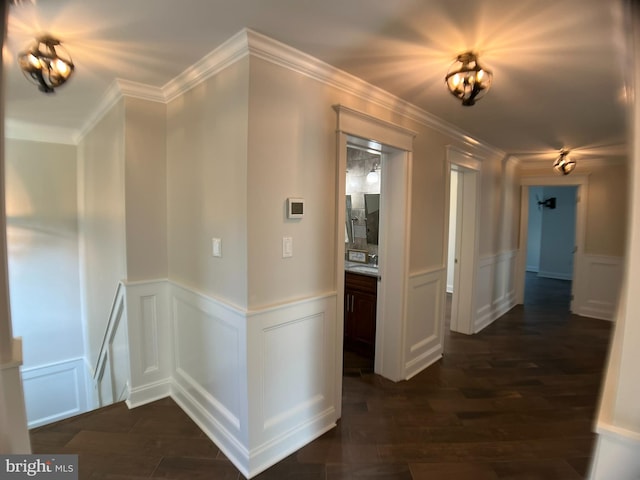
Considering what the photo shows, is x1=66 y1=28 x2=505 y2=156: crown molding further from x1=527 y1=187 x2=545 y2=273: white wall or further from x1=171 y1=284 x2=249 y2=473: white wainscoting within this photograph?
x1=527 y1=187 x2=545 y2=273: white wall

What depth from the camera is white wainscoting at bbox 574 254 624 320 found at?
15.5ft

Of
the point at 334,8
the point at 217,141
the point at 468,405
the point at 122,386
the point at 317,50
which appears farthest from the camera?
the point at 122,386

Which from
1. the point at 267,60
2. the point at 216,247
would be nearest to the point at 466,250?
the point at 216,247

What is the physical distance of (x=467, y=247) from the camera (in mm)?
3973

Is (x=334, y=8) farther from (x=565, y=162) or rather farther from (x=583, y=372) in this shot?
(x=565, y=162)

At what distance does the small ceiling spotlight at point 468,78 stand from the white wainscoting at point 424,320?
157 cm

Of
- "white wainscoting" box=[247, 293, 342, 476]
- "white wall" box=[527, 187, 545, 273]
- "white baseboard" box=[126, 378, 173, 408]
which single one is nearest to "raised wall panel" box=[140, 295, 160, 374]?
"white baseboard" box=[126, 378, 173, 408]

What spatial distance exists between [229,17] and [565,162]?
4504 mm

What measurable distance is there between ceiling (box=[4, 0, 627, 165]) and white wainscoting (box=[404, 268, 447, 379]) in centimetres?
158

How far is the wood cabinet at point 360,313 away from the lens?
10.3 ft

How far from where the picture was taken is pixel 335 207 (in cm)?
212

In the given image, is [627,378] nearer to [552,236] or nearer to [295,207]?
[295,207]

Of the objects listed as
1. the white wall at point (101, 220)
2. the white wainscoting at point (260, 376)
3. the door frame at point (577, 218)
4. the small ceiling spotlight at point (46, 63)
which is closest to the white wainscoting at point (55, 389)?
the white wall at point (101, 220)

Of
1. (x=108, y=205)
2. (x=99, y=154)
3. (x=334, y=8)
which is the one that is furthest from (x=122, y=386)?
(x=334, y=8)
